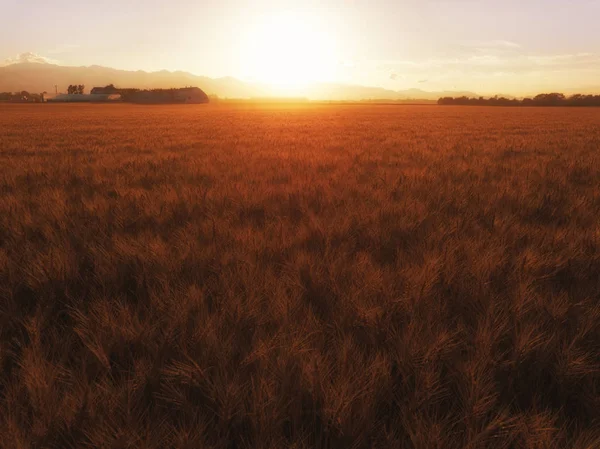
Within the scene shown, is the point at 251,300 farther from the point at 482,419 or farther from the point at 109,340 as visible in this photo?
the point at 482,419

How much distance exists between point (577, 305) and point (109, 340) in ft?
6.44

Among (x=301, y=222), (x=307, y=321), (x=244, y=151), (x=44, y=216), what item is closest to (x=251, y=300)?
(x=307, y=321)

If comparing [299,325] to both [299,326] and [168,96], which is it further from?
[168,96]

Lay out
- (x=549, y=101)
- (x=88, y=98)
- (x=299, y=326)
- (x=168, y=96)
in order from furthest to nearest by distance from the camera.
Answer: (x=88, y=98), (x=168, y=96), (x=549, y=101), (x=299, y=326)

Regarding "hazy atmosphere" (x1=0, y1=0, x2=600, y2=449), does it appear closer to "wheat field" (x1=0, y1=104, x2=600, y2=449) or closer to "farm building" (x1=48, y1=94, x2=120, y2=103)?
"wheat field" (x1=0, y1=104, x2=600, y2=449)

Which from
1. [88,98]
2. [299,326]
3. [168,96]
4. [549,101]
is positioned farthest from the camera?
[88,98]

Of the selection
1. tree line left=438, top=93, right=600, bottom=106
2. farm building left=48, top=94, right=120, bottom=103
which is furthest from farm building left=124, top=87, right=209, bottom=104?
tree line left=438, top=93, right=600, bottom=106

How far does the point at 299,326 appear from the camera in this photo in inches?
53.4

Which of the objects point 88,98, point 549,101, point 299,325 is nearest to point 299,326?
point 299,325

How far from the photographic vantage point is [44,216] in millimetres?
2775

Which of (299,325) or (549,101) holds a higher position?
(549,101)

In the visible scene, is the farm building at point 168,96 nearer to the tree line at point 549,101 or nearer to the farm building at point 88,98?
the farm building at point 88,98

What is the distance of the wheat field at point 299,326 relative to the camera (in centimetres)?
97

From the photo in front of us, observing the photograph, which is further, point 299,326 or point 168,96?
point 168,96
